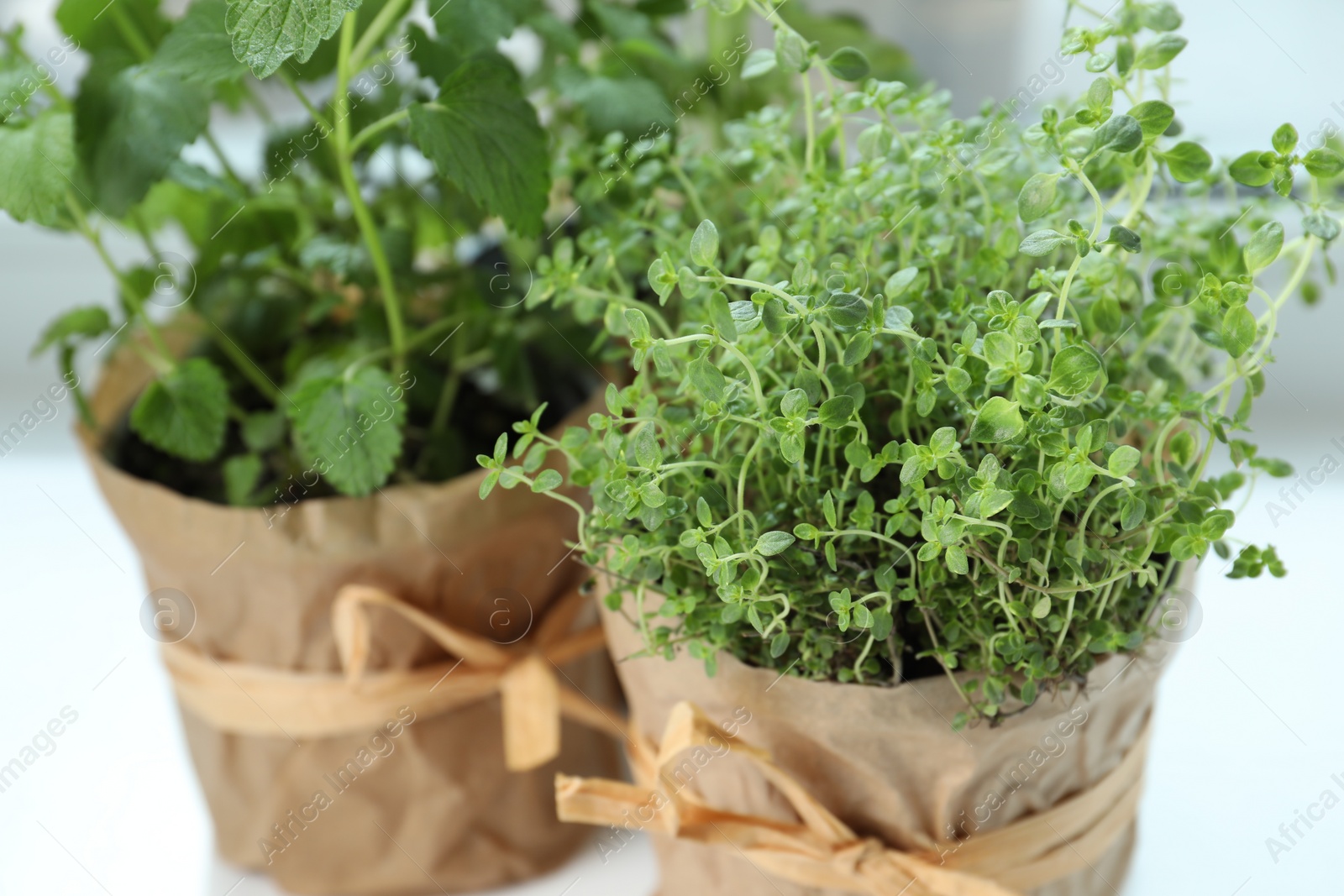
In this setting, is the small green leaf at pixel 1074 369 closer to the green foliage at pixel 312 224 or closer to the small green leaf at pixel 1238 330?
the small green leaf at pixel 1238 330

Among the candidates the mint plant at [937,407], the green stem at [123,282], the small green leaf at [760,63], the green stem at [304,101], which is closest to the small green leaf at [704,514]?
the mint plant at [937,407]

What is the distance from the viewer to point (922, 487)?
1.36 ft

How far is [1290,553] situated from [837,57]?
641 millimetres

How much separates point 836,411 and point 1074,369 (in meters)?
0.08

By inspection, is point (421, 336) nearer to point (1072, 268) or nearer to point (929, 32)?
point (1072, 268)

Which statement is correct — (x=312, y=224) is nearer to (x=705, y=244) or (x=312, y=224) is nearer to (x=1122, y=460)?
(x=705, y=244)

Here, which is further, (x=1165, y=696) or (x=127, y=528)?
(x=1165, y=696)

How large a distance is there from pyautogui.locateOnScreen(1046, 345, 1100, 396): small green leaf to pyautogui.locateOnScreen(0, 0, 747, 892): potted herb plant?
1.01ft

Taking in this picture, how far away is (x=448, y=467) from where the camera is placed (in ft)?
2.38

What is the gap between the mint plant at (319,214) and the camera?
60cm

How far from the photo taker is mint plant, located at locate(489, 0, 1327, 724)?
42 centimetres

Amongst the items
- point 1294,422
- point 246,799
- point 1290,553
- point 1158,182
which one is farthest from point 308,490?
point 1294,422

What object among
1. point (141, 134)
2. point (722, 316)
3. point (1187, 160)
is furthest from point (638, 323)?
point (141, 134)

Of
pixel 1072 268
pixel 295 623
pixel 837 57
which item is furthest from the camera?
pixel 295 623
